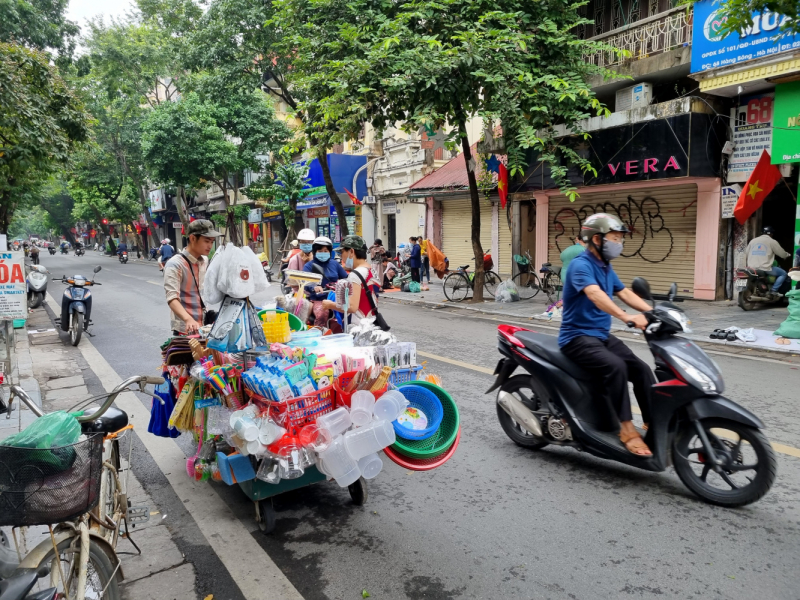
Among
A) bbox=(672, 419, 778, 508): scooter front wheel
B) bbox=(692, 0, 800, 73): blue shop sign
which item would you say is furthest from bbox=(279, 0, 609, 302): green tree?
bbox=(672, 419, 778, 508): scooter front wheel

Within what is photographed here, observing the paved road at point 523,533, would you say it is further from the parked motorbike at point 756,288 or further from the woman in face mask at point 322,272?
the parked motorbike at point 756,288

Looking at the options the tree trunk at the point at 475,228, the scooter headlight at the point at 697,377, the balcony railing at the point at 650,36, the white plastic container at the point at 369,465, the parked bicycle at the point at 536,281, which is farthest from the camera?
the parked bicycle at the point at 536,281

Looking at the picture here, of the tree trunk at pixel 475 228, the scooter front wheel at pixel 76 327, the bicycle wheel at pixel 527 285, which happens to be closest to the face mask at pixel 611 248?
the scooter front wheel at pixel 76 327

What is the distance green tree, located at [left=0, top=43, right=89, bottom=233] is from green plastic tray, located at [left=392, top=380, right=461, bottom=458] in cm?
756

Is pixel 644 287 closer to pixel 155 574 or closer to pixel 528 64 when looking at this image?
pixel 155 574

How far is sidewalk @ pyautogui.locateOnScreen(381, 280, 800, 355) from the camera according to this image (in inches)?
347

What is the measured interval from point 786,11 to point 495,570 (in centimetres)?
695

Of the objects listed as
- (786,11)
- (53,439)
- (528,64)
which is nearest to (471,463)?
(53,439)

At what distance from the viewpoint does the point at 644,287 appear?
380cm

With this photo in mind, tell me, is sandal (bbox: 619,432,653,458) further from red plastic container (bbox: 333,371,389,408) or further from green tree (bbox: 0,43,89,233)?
green tree (bbox: 0,43,89,233)

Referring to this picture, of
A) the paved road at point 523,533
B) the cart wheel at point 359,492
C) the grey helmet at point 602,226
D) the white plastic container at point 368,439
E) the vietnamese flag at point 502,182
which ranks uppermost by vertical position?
the vietnamese flag at point 502,182

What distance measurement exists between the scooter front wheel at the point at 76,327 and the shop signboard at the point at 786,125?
12881 millimetres

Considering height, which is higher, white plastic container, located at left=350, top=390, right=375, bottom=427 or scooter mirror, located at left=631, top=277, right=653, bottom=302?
scooter mirror, located at left=631, top=277, right=653, bottom=302

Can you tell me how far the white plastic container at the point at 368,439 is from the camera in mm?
3055
